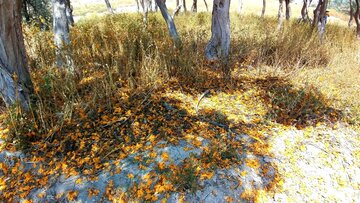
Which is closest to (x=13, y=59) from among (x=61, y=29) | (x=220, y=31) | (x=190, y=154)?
(x=61, y=29)

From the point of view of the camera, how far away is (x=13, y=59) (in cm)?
239

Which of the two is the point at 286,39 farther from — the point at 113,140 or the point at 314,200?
the point at 113,140

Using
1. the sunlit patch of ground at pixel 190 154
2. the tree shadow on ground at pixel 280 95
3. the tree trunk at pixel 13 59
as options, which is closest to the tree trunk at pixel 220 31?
the tree shadow on ground at pixel 280 95

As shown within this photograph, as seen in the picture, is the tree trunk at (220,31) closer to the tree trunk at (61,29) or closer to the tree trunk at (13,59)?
the tree trunk at (61,29)

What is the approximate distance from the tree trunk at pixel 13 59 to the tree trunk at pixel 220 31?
3.12 m

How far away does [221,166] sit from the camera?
2354mm

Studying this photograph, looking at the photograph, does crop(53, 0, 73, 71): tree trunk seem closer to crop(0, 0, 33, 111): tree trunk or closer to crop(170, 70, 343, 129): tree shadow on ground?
crop(0, 0, 33, 111): tree trunk

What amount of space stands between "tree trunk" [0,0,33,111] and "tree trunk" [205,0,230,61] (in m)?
3.12

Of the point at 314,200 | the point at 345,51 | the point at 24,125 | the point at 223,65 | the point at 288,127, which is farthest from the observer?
the point at 345,51

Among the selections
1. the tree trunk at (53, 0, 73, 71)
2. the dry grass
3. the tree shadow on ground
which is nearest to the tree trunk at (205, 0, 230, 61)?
the dry grass

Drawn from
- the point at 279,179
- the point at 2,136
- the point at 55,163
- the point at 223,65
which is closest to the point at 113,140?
the point at 55,163

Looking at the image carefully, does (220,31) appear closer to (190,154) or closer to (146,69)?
(146,69)

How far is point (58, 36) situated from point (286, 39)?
15.3 ft

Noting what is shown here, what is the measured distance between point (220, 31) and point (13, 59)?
3.38 metres
